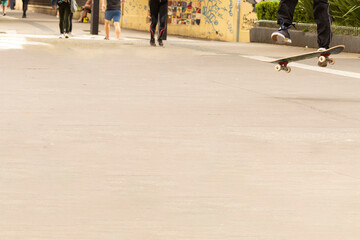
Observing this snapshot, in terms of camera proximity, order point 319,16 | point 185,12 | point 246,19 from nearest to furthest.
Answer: point 319,16, point 246,19, point 185,12

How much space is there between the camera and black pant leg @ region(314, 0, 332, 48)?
33.7ft

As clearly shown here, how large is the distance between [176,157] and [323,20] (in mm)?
5032

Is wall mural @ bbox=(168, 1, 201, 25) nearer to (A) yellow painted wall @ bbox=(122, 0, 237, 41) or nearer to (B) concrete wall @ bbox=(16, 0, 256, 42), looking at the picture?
(B) concrete wall @ bbox=(16, 0, 256, 42)

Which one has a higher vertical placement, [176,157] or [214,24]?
[214,24]

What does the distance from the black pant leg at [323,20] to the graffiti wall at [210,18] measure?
15.7 metres

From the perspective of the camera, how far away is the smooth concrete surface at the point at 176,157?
3.98 meters

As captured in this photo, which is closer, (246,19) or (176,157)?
(176,157)

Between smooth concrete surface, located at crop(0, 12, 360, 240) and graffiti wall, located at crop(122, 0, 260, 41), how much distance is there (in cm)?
1444

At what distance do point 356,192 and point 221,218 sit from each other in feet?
3.32

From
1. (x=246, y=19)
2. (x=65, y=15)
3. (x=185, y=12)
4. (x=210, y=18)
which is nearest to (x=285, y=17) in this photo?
(x=65, y=15)

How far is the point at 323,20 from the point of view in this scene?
10.3 m

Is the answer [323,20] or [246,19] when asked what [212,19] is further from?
[323,20]

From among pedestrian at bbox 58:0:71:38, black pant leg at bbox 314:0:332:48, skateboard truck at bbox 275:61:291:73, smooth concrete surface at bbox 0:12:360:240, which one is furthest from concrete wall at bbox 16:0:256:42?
black pant leg at bbox 314:0:332:48

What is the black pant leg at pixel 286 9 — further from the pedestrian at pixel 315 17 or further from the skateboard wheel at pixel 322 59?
the skateboard wheel at pixel 322 59
